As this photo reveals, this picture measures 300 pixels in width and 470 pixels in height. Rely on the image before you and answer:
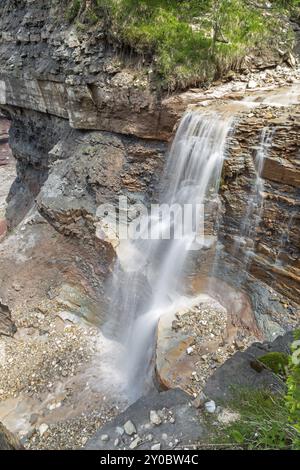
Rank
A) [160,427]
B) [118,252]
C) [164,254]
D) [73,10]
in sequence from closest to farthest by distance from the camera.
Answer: [160,427] < [164,254] < [118,252] < [73,10]

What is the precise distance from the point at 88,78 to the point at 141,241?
17.6ft

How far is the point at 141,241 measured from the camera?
9.43 metres

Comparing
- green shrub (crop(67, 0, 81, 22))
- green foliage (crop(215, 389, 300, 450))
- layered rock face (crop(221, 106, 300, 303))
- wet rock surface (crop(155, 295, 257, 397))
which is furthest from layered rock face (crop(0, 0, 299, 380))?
green foliage (crop(215, 389, 300, 450))

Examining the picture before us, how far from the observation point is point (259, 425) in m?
3.29

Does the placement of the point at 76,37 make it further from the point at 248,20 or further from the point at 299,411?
the point at 299,411

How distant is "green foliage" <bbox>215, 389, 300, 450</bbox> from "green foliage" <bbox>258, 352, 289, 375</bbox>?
1.38 feet

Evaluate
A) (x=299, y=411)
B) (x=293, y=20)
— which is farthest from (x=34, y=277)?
(x=293, y=20)

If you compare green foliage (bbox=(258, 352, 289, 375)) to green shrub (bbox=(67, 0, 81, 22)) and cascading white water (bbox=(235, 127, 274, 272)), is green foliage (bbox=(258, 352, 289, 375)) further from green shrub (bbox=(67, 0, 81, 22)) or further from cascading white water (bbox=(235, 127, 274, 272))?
green shrub (bbox=(67, 0, 81, 22))

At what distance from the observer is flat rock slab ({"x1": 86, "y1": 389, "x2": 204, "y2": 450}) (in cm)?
362

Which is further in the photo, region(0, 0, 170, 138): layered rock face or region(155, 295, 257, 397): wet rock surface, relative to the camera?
region(0, 0, 170, 138): layered rock face

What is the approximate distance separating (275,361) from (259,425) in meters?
1.21

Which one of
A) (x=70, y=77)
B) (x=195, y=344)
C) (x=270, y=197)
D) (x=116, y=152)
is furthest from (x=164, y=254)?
(x=70, y=77)

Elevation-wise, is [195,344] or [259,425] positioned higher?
[259,425]

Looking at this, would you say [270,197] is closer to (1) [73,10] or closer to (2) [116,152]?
(2) [116,152]
